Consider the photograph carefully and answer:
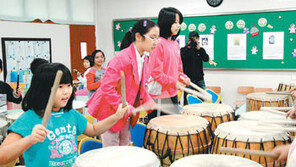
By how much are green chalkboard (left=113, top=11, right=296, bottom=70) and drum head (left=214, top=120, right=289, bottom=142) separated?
12.9 feet

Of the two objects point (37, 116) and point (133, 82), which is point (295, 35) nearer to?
point (133, 82)

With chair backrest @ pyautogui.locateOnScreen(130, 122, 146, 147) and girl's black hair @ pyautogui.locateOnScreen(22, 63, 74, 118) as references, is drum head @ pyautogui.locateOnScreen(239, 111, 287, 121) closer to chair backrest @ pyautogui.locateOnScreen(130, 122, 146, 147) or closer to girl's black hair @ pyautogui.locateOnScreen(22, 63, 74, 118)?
chair backrest @ pyautogui.locateOnScreen(130, 122, 146, 147)

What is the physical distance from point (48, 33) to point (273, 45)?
14.8 feet

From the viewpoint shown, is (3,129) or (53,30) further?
(53,30)

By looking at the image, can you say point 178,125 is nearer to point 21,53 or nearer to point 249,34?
point 249,34

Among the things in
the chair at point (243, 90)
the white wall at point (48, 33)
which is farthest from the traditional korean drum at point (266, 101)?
the white wall at point (48, 33)

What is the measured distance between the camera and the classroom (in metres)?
1.54

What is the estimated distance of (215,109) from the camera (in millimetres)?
2455

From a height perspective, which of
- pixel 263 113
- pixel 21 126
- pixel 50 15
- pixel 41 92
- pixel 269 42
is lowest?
pixel 263 113

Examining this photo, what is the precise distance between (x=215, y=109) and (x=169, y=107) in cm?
60

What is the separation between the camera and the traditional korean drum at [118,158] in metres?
1.45

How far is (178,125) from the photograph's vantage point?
201 cm

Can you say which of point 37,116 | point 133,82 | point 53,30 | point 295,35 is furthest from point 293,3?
point 37,116

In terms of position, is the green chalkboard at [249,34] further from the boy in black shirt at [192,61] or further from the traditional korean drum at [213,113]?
the traditional korean drum at [213,113]
